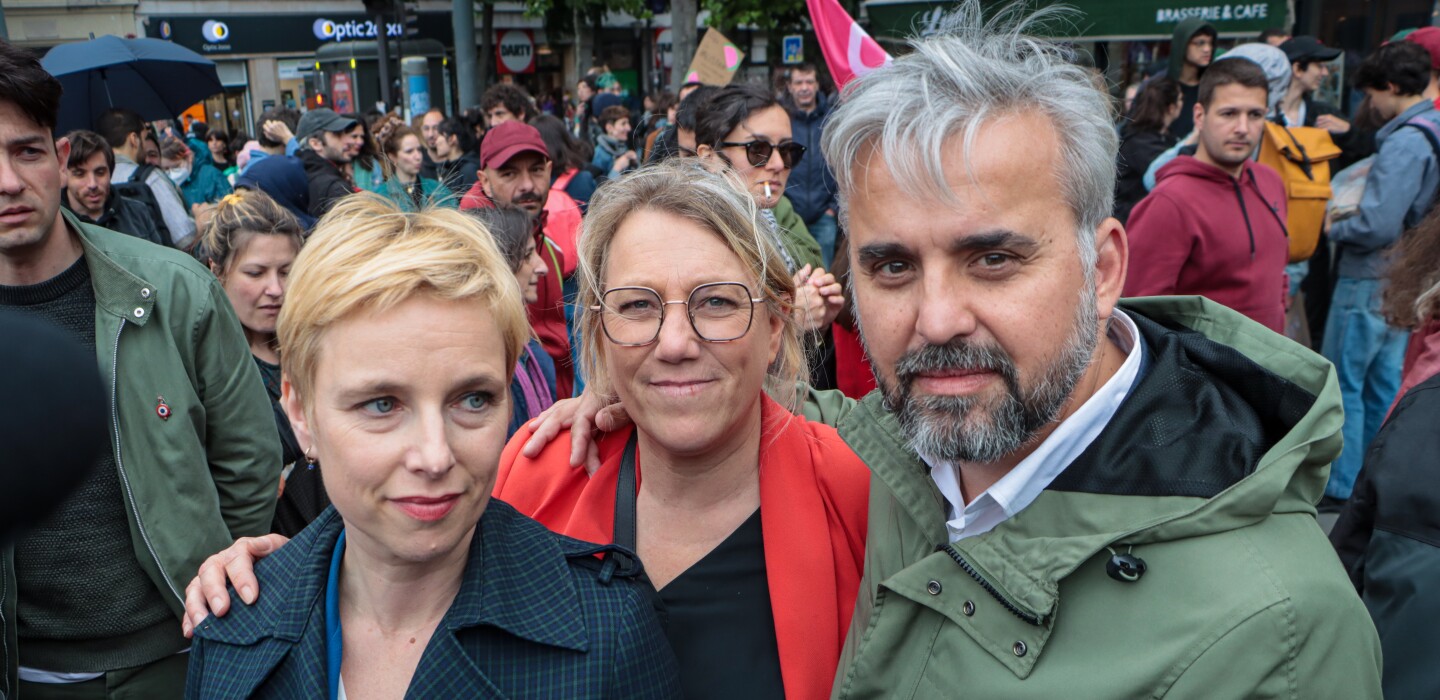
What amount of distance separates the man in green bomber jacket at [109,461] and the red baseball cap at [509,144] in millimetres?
3110

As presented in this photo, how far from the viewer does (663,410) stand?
2.17m

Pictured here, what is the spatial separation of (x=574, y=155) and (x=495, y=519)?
785 centimetres

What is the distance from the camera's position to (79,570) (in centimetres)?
280

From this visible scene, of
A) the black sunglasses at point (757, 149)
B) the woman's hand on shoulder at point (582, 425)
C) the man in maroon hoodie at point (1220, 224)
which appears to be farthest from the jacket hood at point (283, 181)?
the woman's hand on shoulder at point (582, 425)

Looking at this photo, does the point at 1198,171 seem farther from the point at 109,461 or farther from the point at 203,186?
the point at 203,186

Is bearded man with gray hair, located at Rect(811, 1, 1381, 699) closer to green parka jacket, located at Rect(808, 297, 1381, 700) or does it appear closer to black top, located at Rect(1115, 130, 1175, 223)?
green parka jacket, located at Rect(808, 297, 1381, 700)

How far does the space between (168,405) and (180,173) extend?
32.1ft

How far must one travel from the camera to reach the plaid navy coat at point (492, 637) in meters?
1.70

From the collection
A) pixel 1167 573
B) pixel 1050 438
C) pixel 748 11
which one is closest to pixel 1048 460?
pixel 1050 438

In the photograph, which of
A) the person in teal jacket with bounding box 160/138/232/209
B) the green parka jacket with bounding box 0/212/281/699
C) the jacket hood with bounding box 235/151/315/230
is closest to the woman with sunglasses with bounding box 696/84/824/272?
the green parka jacket with bounding box 0/212/281/699

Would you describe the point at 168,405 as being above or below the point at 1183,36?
below

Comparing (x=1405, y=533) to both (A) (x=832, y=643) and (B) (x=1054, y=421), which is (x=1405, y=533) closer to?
(B) (x=1054, y=421)

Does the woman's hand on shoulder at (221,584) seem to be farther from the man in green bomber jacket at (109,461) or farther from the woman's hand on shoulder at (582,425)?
the man in green bomber jacket at (109,461)

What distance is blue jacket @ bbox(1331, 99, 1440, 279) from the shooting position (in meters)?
5.66
